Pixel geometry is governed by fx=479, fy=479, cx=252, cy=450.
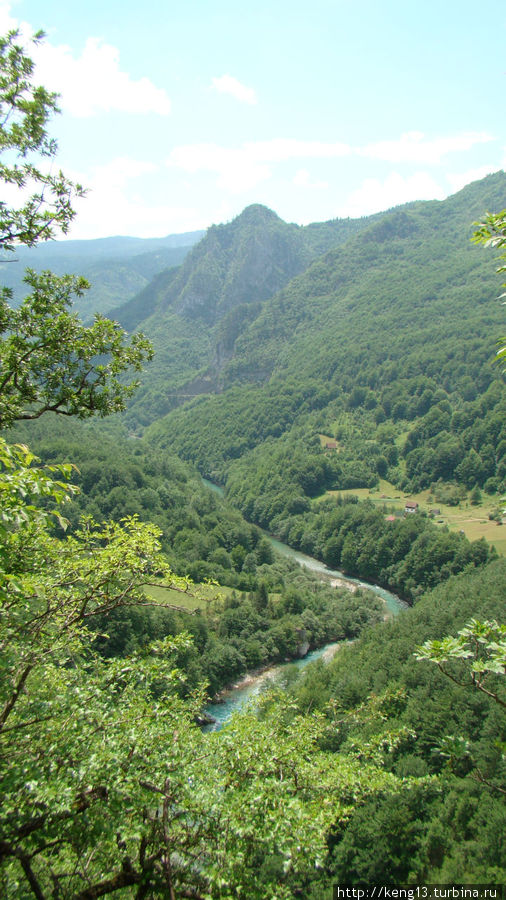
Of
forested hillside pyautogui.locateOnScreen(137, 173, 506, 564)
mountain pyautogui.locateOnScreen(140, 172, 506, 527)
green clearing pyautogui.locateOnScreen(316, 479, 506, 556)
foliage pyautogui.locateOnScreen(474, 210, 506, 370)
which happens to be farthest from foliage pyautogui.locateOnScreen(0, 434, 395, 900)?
forested hillside pyautogui.locateOnScreen(137, 173, 506, 564)

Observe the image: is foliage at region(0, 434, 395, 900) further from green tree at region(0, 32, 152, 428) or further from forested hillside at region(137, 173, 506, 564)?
forested hillside at region(137, 173, 506, 564)

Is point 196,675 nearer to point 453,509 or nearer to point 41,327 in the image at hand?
point 41,327

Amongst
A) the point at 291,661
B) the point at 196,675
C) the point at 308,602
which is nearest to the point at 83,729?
the point at 196,675

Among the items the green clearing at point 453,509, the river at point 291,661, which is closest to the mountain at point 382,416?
the green clearing at point 453,509

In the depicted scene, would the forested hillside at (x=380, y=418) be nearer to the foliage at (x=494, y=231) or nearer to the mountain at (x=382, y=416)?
the mountain at (x=382, y=416)

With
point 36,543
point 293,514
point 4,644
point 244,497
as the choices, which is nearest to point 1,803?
point 4,644

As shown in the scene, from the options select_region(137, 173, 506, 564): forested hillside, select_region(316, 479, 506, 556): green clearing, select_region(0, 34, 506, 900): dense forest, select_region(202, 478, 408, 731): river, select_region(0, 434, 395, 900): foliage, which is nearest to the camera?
select_region(0, 434, 395, 900): foliage
